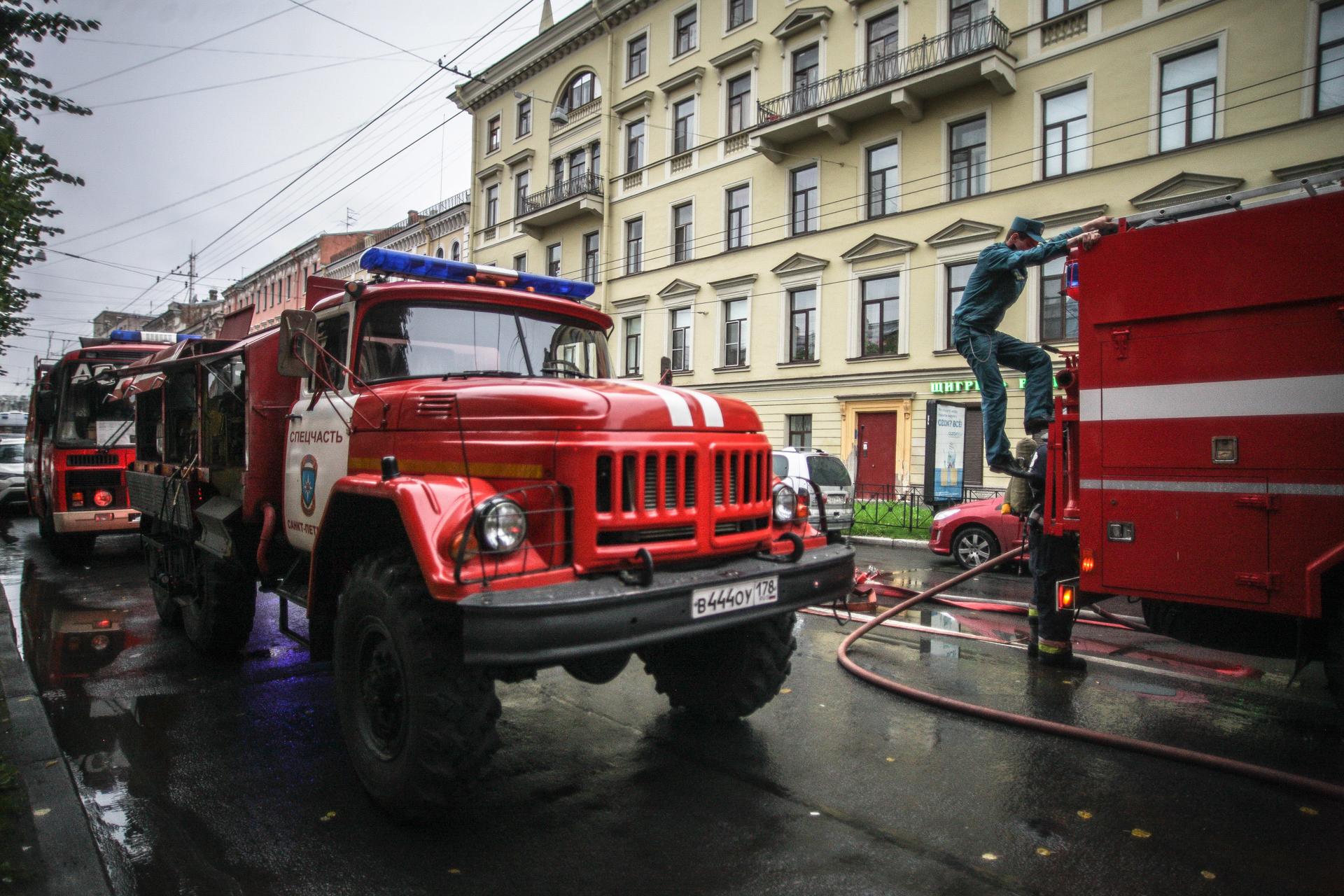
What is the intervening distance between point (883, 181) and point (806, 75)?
4.63 meters

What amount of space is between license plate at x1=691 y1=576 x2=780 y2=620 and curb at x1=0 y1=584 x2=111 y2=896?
2428 mm

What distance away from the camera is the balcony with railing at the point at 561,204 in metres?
32.7

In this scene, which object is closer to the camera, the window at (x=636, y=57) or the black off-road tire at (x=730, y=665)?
the black off-road tire at (x=730, y=665)

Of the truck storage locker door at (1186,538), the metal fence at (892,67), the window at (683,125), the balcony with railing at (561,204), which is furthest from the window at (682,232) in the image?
the truck storage locker door at (1186,538)

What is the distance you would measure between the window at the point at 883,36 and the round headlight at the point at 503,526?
23.4 metres

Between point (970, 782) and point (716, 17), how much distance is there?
29.0m

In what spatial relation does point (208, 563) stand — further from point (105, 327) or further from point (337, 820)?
point (105, 327)

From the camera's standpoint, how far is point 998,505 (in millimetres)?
12062

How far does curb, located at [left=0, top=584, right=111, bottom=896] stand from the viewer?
10.3 feet

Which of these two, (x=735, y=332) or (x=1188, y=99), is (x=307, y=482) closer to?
(x=1188, y=99)

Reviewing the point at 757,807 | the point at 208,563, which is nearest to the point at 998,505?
the point at 757,807

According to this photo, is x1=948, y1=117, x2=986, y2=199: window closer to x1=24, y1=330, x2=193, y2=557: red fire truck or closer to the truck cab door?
x1=24, y1=330, x2=193, y2=557: red fire truck

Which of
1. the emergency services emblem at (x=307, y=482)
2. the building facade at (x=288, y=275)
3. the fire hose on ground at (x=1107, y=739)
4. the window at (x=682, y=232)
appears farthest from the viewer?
the building facade at (x=288, y=275)

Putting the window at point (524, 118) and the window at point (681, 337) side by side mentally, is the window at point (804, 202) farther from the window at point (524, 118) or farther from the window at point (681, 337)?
the window at point (524, 118)
